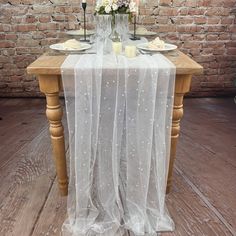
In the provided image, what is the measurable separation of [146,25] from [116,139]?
1903 mm

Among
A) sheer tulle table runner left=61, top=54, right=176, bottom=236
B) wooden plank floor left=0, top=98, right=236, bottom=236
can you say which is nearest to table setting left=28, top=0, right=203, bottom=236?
sheer tulle table runner left=61, top=54, right=176, bottom=236

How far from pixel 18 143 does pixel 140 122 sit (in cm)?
118

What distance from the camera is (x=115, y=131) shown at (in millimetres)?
1147

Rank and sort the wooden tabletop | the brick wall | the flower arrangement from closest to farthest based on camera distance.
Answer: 1. the wooden tabletop
2. the flower arrangement
3. the brick wall

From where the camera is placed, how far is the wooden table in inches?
42.9

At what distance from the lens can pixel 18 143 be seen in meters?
1.96

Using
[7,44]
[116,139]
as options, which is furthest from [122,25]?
[7,44]

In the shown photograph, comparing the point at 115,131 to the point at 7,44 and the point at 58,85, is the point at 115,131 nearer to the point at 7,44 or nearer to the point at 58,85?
the point at 58,85

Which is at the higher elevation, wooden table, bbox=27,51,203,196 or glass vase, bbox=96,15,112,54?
glass vase, bbox=96,15,112,54

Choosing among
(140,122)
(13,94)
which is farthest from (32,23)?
(140,122)

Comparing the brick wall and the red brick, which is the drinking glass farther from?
the red brick

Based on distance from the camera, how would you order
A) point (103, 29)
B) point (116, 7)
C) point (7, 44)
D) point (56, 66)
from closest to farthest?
point (56, 66), point (116, 7), point (103, 29), point (7, 44)

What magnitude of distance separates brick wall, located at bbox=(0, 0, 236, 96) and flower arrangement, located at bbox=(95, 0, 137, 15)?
1.20 metres

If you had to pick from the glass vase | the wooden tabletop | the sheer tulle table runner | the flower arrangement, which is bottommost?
the sheer tulle table runner
